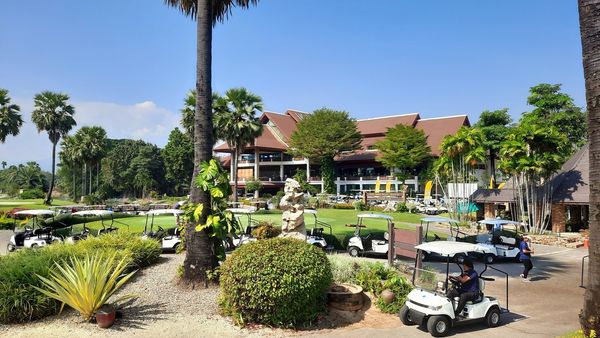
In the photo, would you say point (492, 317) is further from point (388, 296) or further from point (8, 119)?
point (8, 119)

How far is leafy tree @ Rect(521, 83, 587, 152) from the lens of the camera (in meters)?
44.9

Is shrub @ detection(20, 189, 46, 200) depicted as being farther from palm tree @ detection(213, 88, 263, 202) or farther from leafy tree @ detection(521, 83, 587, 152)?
leafy tree @ detection(521, 83, 587, 152)

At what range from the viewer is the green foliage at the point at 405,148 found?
50531mm

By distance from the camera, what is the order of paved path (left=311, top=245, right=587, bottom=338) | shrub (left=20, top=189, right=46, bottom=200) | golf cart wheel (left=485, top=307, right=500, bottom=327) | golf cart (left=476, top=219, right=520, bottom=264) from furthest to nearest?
shrub (left=20, top=189, right=46, bottom=200)
golf cart (left=476, top=219, right=520, bottom=264)
golf cart wheel (left=485, top=307, right=500, bottom=327)
paved path (left=311, top=245, right=587, bottom=338)

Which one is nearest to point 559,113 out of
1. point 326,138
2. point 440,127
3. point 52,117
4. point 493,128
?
point 493,128

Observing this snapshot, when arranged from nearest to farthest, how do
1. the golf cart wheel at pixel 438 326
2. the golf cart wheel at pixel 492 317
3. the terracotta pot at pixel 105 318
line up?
1. the terracotta pot at pixel 105 318
2. the golf cart wheel at pixel 438 326
3. the golf cart wheel at pixel 492 317

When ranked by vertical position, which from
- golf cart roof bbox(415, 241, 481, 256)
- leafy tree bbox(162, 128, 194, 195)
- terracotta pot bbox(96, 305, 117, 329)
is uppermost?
leafy tree bbox(162, 128, 194, 195)

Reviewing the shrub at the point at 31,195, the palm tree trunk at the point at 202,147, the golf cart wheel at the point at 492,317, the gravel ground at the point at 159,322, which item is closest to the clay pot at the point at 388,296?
the golf cart wheel at the point at 492,317

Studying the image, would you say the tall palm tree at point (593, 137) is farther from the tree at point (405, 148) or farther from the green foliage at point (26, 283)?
the tree at point (405, 148)

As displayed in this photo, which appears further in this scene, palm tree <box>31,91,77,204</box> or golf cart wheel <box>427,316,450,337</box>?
palm tree <box>31,91,77,204</box>

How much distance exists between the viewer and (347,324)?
8438mm

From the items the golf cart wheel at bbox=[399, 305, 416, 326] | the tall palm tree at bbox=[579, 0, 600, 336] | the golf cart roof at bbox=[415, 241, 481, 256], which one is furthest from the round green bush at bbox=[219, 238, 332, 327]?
the tall palm tree at bbox=[579, 0, 600, 336]

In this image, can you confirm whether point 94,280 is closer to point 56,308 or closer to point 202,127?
point 56,308

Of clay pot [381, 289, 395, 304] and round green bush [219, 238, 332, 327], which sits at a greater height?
round green bush [219, 238, 332, 327]
